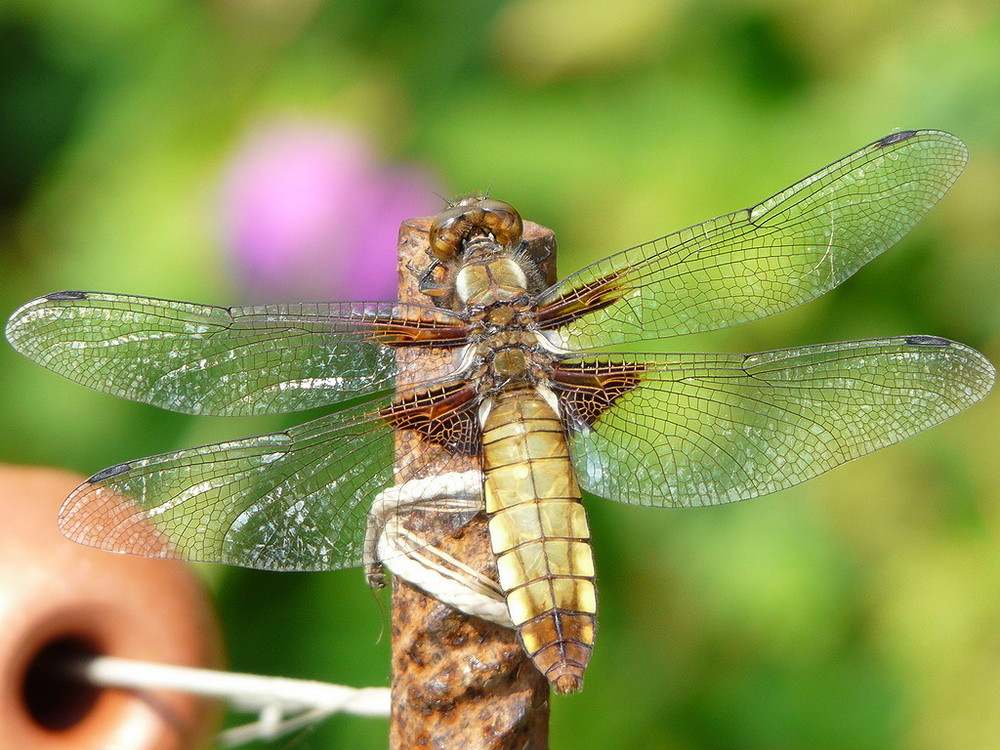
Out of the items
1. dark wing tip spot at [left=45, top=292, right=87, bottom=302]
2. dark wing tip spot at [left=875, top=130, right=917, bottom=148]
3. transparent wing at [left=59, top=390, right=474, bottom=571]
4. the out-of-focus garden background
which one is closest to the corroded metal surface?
transparent wing at [left=59, top=390, right=474, bottom=571]

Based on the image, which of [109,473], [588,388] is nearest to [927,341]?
[588,388]

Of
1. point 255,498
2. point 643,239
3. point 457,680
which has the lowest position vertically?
point 457,680

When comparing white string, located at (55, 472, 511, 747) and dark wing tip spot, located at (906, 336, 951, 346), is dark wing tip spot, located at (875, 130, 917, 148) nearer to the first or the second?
dark wing tip spot, located at (906, 336, 951, 346)

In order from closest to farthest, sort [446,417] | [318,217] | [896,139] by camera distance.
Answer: [446,417]
[896,139]
[318,217]

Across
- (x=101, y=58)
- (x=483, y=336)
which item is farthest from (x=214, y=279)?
(x=483, y=336)

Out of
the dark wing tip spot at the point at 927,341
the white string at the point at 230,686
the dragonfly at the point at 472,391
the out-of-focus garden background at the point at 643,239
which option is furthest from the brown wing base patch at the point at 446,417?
the out-of-focus garden background at the point at 643,239

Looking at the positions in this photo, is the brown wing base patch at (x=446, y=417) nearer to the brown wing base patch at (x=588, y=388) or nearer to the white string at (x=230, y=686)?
the brown wing base patch at (x=588, y=388)

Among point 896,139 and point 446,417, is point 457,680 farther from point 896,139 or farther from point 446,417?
point 896,139
